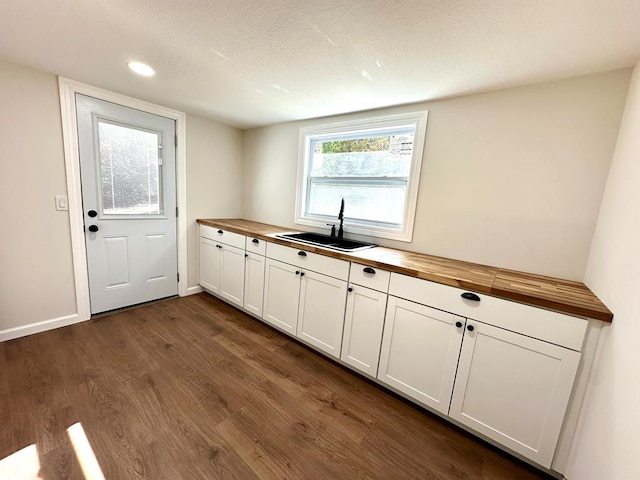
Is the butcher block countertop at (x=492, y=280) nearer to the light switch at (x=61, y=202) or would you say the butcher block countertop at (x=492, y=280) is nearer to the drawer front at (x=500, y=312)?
the drawer front at (x=500, y=312)

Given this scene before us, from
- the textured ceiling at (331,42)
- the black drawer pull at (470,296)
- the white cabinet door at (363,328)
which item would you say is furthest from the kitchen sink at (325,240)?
the textured ceiling at (331,42)

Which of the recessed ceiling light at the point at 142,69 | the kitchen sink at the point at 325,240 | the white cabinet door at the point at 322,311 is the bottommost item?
the white cabinet door at the point at 322,311

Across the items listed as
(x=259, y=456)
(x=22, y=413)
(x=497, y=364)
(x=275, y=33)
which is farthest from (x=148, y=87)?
(x=497, y=364)

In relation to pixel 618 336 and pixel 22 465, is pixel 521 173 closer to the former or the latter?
pixel 618 336

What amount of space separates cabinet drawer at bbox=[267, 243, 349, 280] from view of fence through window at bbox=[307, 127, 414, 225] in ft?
2.43

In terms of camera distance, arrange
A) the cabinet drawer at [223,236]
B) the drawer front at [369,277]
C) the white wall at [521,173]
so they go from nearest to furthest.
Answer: the white wall at [521,173], the drawer front at [369,277], the cabinet drawer at [223,236]

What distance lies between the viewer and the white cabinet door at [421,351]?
151 cm

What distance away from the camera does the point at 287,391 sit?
1.78m

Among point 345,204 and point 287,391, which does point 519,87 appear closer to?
point 345,204

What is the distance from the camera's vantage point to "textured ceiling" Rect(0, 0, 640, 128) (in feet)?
3.68

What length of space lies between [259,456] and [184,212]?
258 centimetres

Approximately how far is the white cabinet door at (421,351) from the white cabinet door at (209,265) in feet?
6.87

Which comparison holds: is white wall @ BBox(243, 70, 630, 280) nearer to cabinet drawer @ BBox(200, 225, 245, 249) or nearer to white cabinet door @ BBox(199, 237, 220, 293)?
cabinet drawer @ BBox(200, 225, 245, 249)

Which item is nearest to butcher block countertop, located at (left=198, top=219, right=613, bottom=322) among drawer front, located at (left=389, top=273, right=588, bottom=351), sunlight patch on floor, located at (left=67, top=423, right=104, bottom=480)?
drawer front, located at (left=389, top=273, right=588, bottom=351)
